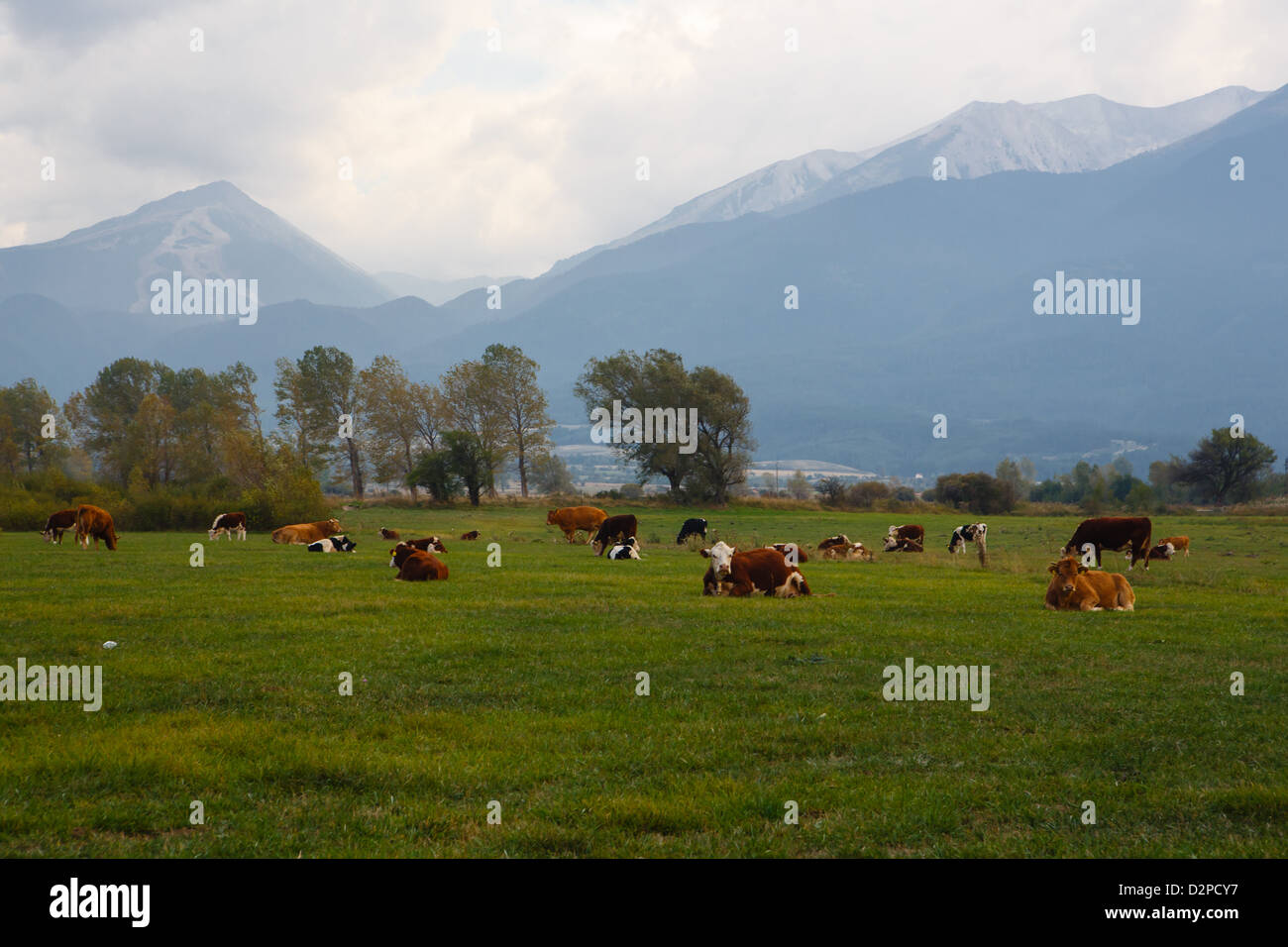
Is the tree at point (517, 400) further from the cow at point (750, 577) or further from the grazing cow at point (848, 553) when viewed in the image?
the cow at point (750, 577)

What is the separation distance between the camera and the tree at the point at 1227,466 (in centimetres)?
8319

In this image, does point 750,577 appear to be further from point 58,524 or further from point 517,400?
point 517,400

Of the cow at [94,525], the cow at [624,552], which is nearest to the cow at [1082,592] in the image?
the cow at [624,552]

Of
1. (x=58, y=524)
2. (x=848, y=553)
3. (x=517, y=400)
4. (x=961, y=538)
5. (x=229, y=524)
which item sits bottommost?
(x=848, y=553)

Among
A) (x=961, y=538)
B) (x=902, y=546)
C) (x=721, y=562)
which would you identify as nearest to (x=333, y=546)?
(x=721, y=562)

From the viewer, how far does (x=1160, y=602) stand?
1928 centimetres

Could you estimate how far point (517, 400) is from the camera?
3573 inches

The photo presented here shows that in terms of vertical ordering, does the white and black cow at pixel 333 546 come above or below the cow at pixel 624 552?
above

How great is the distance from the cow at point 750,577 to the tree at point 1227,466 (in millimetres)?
79580

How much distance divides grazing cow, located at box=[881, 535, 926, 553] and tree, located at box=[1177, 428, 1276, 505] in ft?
203

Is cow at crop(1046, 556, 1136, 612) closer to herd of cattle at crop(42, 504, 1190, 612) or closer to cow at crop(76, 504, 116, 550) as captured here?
herd of cattle at crop(42, 504, 1190, 612)

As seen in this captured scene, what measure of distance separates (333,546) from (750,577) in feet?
61.8
